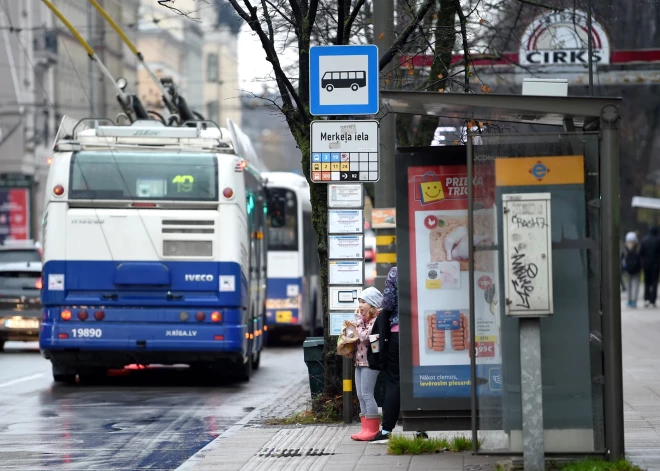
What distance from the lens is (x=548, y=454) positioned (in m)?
8.66

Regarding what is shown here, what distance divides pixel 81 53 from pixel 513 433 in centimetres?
6418

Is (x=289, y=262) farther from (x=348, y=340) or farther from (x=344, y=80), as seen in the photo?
(x=348, y=340)

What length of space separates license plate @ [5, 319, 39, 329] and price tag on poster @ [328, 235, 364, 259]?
13012 mm

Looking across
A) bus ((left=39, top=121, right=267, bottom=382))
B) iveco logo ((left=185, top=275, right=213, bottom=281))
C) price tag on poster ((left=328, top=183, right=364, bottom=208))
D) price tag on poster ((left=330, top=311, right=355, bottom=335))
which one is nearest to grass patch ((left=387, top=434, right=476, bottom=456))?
price tag on poster ((left=330, top=311, right=355, bottom=335))

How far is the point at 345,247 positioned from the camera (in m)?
12.4

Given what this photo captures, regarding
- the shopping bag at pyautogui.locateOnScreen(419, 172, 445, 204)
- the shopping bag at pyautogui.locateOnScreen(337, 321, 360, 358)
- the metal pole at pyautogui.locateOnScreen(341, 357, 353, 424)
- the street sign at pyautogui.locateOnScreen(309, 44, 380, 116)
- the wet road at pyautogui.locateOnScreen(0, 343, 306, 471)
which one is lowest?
the wet road at pyautogui.locateOnScreen(0, 343, 306, 471)

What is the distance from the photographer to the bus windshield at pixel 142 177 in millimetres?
17453

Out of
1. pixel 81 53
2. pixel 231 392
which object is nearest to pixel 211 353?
pixel 231 392

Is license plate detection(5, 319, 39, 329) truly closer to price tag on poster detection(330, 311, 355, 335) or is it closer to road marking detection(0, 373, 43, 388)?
road marking detection(0, 373, 43, 388)

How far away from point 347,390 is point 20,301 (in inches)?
512

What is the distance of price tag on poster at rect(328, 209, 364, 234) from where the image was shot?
12.4 meters

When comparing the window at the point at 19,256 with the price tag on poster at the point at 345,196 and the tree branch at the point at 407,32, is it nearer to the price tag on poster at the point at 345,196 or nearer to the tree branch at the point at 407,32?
the tree branch at the point at 407,32

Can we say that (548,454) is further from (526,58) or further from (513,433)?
(526,58)

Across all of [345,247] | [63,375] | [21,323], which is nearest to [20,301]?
[21,323]
